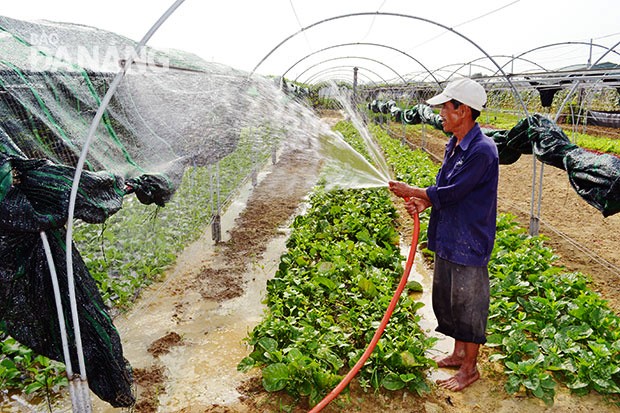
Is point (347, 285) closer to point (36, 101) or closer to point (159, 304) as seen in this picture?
point (159, 304)

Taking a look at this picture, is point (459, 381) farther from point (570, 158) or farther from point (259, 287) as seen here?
point (259, 287)

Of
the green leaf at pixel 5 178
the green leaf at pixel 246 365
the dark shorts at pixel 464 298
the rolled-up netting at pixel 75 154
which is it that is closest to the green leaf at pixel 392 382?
the dark shorts at pixel 464 298

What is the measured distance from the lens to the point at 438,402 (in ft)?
10.3

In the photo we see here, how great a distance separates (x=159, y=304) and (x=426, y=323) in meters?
2.53

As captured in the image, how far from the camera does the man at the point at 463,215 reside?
9.52 ft

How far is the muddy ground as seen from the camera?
3.08 meters

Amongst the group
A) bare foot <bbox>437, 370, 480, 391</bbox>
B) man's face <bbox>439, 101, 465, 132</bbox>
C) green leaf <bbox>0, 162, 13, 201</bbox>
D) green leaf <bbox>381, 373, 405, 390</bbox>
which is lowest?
bare foot <bbox>437, 370, 480, 391</bbox>

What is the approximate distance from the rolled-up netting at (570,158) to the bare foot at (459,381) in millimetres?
1488

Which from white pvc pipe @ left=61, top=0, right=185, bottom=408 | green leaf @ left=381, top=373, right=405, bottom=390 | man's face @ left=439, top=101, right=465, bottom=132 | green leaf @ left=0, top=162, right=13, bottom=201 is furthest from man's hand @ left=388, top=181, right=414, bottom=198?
green leaf @ left=0, top=162, right=13, bottom=201

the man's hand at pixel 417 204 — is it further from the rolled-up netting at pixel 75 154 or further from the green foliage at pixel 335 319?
the rolled-up netting at pixel 75 154

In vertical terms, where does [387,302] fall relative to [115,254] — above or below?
below

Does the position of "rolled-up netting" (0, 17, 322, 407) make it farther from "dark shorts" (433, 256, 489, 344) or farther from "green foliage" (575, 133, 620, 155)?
"green foliage" (575, 133, 620, 155)

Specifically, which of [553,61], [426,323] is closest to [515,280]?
[426,323]

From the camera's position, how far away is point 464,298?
311cm
